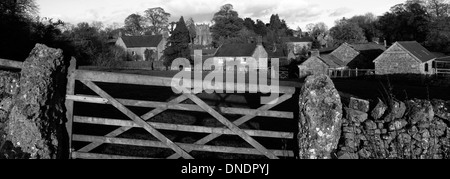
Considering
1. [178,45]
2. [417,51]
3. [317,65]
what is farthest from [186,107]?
[178,45]

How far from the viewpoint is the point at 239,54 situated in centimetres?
7844

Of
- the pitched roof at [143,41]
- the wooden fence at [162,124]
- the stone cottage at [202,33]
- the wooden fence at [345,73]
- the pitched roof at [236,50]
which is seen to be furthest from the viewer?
the stone cottage at [202,33]

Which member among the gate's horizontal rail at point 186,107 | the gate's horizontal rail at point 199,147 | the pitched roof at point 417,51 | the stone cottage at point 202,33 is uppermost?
the stone cottage at point 202,33

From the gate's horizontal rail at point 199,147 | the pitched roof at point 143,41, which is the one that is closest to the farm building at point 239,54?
the pitched roof at point 143,41

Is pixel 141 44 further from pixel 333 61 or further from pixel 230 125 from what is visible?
pixel 230 125

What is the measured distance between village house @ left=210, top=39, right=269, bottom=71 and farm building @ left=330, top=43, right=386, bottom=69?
16.9 meters

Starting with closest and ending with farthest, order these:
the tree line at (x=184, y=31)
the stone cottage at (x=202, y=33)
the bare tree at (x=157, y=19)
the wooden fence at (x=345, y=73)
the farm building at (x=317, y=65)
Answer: the tree line at (x=184, y=31)
the farm building at (x=317, y=65)
the wooden fence at (x=345, y=73)
the bare tree at (x=157, y=19)
the stone cottage at (x=202, y=33)

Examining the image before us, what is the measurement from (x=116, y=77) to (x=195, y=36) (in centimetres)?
12586

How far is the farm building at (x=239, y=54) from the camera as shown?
77.6m

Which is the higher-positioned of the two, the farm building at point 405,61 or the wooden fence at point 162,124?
the farm building at point 405,61

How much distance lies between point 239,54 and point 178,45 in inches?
585

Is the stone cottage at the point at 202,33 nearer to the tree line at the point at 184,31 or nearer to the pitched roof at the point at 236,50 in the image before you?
the tree line at the point at 184,31

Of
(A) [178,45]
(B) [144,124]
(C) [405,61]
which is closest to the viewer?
(B) [144,124]
